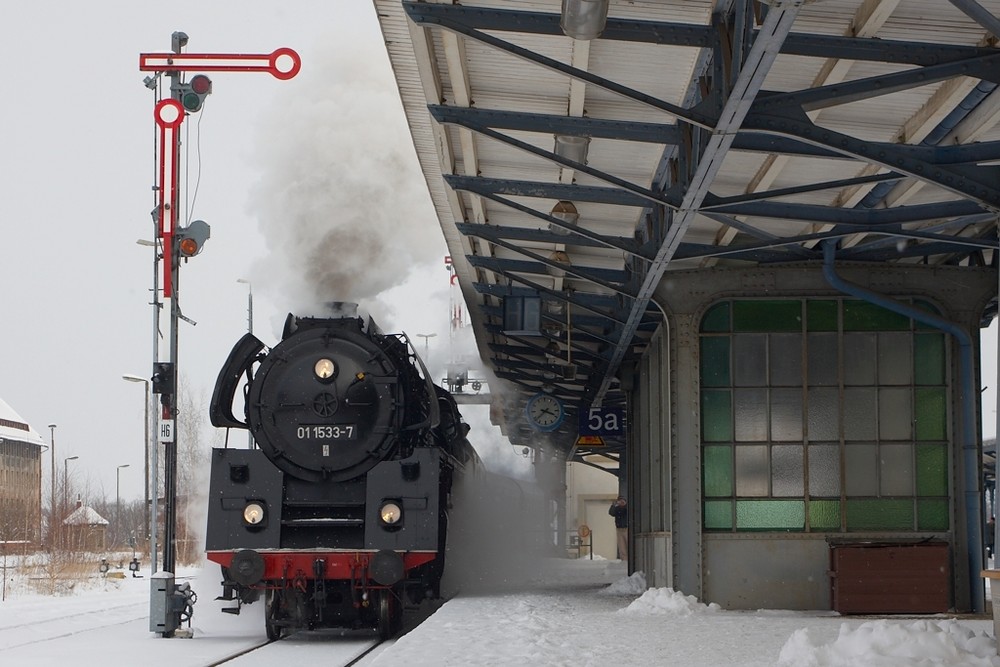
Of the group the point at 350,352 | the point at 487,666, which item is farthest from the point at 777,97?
the point at 350,352

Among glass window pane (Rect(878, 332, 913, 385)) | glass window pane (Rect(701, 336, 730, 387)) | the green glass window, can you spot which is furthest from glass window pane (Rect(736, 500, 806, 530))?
glass window pane (Rect(878, 332, 913, 385))

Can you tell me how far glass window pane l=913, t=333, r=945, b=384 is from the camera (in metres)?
13.1

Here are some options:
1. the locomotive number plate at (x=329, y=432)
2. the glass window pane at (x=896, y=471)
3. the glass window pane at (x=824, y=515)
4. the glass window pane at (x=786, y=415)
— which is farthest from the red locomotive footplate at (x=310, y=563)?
the glass window pane at (x=896, y=471)

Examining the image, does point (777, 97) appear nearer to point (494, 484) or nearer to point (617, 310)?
point (617, 310)

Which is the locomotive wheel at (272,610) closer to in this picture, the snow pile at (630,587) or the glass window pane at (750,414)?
the glass window pane at (750,414)

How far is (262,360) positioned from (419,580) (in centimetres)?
286

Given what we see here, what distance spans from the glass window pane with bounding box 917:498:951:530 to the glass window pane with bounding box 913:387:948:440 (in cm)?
66

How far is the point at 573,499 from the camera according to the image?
50.0 metres

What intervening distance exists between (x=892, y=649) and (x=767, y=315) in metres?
6.10

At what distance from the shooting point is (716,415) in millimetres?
13312

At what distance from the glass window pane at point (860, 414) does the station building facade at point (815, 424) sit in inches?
0.6

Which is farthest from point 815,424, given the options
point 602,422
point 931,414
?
point 602,422

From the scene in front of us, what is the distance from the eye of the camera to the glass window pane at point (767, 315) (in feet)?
43.5

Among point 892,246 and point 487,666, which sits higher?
point 892,246
